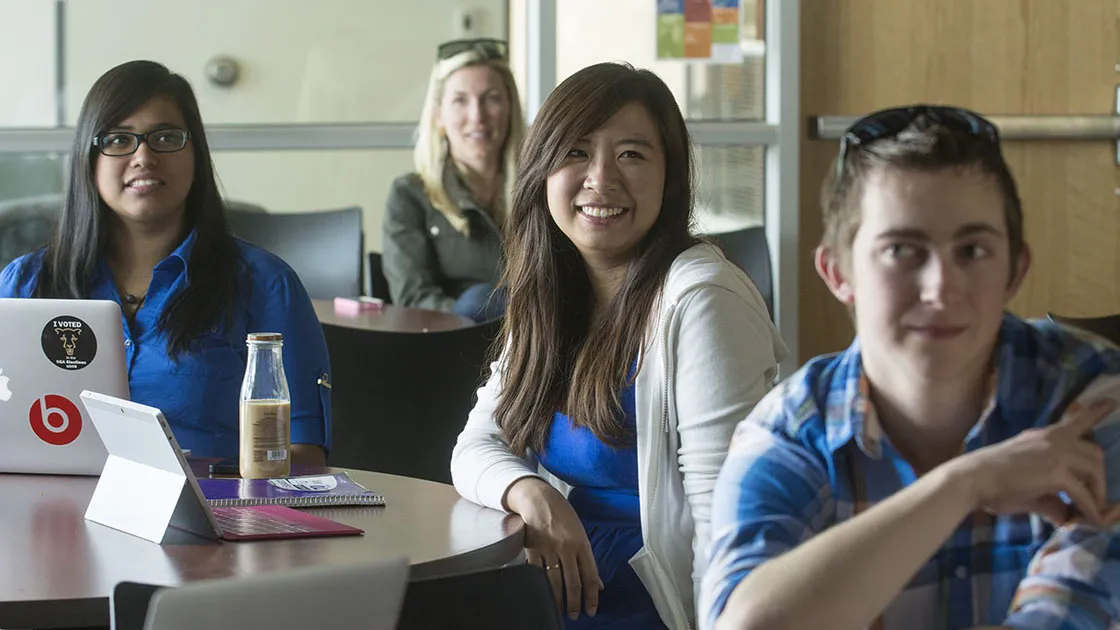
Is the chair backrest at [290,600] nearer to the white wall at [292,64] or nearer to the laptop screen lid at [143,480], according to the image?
the laptop screen lid at [143,480]

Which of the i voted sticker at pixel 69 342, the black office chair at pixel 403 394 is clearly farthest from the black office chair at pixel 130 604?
the black office chair at pixel 403 394

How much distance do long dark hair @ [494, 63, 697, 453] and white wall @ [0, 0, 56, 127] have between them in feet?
11.5

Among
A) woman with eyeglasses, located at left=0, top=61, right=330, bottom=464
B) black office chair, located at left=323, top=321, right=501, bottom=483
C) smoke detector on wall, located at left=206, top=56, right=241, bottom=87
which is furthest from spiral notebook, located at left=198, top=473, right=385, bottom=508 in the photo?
smoke detector on wall, located at left=206, top=56, right=241, bottom=87

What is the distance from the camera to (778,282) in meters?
5.23

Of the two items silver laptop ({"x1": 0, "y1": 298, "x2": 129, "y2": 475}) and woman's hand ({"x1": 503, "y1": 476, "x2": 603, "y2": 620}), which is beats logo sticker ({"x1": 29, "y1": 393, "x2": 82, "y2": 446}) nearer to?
silver laptop ({"x1": 0, "y1": 298, "x2": 129, "y2": 475})

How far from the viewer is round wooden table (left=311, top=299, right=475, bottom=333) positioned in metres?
3.58

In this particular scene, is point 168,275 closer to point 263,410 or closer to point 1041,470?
point 263,410

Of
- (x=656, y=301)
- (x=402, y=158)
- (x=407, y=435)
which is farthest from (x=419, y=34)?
(x=656, y=301)

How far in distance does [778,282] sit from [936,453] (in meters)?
3.98

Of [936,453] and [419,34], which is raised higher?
[419,34]

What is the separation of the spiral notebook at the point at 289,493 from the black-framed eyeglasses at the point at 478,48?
290 centimetres

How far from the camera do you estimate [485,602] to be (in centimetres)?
141

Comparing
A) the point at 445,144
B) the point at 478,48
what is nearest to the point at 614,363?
the point at 445,144

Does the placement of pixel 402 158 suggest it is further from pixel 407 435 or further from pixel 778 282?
pixel 407 435
